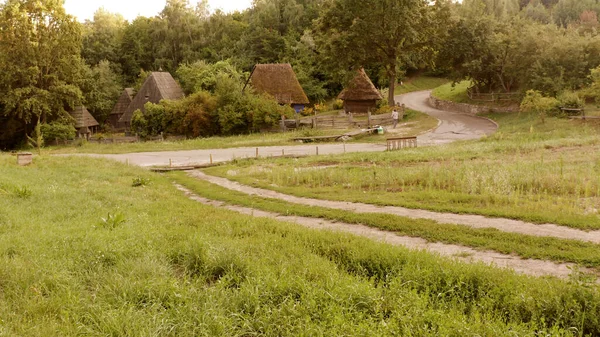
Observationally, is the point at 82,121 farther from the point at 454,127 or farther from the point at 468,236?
the point at 468,236

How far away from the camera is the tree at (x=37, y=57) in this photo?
4222 centimetres

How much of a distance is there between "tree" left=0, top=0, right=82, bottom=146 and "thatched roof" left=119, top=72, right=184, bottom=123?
6832 mm

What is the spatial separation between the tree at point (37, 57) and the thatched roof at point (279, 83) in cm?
1866

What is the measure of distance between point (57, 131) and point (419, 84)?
53483 millimetres

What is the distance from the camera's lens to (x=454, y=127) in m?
37.9

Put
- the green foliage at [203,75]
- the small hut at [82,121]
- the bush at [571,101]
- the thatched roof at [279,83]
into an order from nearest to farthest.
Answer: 1. the bush at [571,101]
2. the thatched roof at [279,83]
3. the green foliage at [203,75]
4. the small hut at [82,121]

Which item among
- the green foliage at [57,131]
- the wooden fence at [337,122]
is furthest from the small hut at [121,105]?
the wooden fence at [337,122]

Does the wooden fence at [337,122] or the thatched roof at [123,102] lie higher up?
the thatched roof at [123,102]

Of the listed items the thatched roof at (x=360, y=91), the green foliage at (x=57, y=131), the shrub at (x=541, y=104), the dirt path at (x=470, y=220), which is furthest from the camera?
the thatched roof at (x=360, y=91)

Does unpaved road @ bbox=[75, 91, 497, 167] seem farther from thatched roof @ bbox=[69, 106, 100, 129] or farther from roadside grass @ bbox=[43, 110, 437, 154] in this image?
thatched roof @ bbox=[69, 106, 100, 129]

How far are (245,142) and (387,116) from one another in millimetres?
14388

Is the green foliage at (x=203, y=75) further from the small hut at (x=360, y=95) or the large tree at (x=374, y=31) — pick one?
the small hut at (x=360, y=95)

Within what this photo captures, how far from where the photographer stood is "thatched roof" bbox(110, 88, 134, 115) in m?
57.1

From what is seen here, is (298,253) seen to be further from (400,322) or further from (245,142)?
(245,142)
